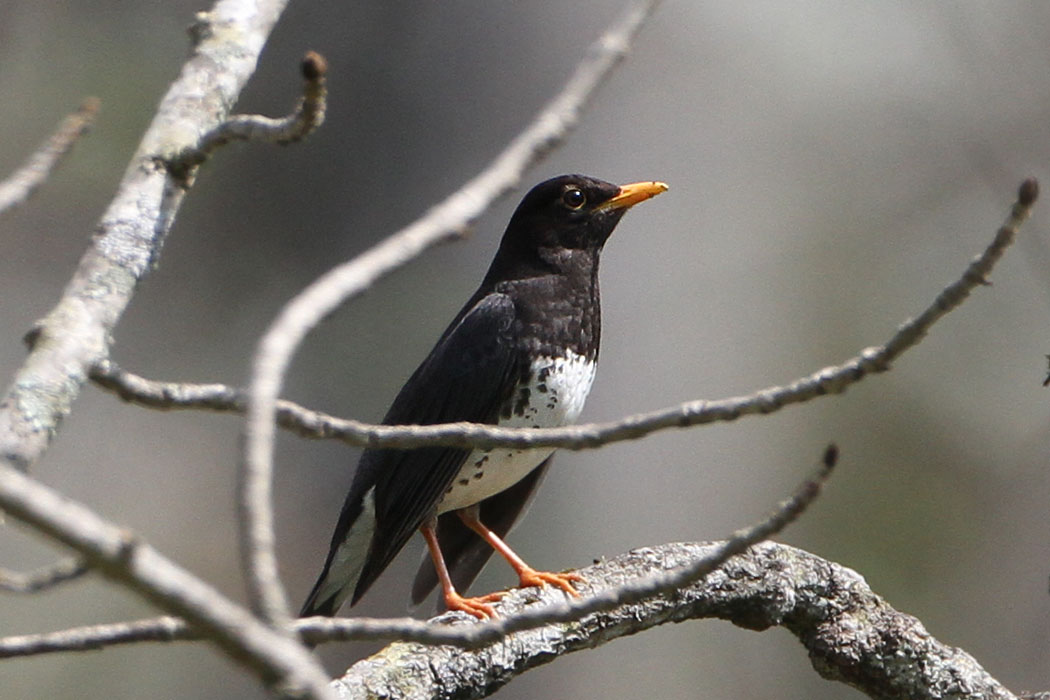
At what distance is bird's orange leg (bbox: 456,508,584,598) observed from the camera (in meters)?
4.02

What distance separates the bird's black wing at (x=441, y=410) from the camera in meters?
4.60

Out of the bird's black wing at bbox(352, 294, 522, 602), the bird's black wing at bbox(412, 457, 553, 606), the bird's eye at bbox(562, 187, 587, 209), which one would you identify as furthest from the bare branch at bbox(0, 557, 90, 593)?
the bird's eye at bbox(562, 187, 587, 209)

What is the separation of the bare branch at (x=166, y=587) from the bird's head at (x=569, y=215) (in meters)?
3.77

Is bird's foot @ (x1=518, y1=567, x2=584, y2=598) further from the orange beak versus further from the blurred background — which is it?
the blurred background

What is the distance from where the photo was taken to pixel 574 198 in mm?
5117

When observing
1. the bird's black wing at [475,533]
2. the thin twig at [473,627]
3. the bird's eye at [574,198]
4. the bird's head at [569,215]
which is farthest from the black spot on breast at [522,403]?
the thin twig at [473,627]

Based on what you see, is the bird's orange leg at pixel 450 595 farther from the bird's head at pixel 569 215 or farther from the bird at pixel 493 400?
the bird's head at pixel 569 215

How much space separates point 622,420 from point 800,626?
1.56 metres

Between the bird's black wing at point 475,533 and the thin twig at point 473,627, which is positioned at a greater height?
the bird's black wing at point 475,533

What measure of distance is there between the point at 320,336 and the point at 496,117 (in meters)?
1.70

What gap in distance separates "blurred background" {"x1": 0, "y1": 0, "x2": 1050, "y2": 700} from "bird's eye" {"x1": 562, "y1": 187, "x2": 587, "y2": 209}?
1.93m

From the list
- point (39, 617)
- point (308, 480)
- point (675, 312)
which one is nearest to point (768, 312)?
point (675, 312)

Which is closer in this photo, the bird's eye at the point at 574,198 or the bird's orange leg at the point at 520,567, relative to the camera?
the bird's orange leg at the point at 520,567

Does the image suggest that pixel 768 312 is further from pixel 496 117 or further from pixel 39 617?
pixel 39 617
